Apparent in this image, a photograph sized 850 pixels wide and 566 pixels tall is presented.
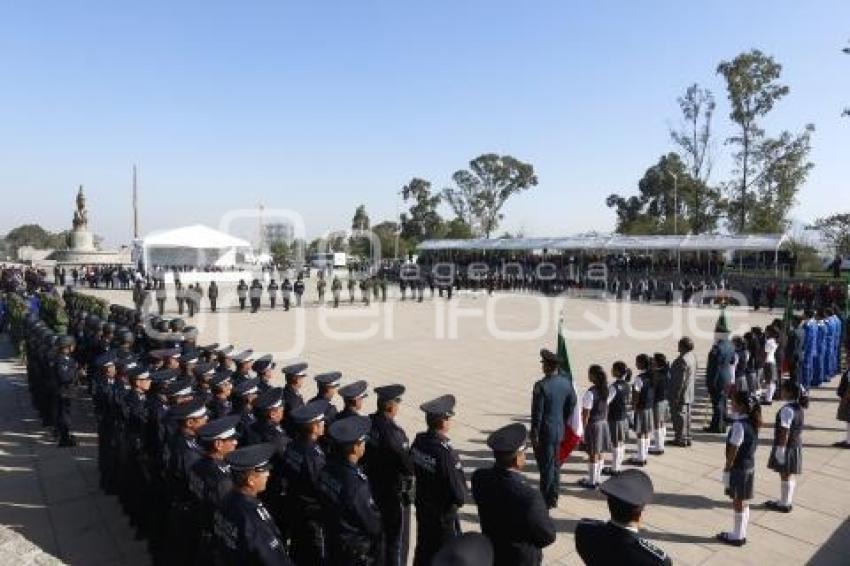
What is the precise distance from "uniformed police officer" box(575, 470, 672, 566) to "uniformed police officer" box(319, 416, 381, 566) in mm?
1402

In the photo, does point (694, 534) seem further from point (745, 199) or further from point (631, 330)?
point (745, 199)

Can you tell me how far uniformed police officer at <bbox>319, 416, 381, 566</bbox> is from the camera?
382 centimetres

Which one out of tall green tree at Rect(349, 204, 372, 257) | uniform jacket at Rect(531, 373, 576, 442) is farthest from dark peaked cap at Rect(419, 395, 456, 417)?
tall green tree at Rect(349, 204, 372, 257)

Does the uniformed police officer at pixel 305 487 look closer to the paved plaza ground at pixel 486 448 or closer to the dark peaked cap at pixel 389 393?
the dark peaked cap at pixel 389 393

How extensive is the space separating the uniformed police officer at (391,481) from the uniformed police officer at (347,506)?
0.77 m

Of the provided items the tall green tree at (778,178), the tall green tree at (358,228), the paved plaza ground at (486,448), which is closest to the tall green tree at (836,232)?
the tall green tree at (778,178)

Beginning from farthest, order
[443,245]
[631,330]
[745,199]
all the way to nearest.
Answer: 1. [443,245]
2. [745,199]
3. [631,330]

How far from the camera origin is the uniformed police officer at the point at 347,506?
382 centimetres

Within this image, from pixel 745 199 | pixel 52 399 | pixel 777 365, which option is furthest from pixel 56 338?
pixel 745 199

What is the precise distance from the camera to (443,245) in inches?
1884

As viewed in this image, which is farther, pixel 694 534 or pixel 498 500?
pixel 694 534

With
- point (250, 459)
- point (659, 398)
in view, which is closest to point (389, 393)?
point (250, 459)

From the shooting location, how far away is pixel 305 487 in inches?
168

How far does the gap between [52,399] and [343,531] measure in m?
7.47
